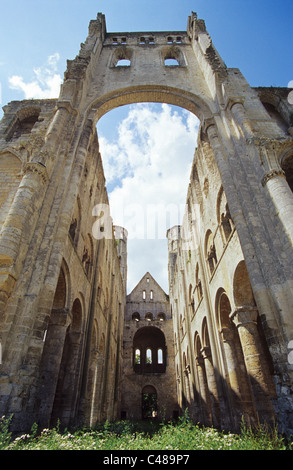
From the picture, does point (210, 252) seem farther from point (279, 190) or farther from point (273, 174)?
point (279, 190)

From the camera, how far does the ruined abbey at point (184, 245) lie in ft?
18.4

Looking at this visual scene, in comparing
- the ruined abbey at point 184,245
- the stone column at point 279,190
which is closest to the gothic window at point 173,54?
the ruined abbey at point 184,245

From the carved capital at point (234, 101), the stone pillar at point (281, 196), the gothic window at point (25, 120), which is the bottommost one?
the stone pillar at point (281, 196)

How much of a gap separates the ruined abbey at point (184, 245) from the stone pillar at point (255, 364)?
0.03 metres

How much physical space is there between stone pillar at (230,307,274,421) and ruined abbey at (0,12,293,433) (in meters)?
0.03

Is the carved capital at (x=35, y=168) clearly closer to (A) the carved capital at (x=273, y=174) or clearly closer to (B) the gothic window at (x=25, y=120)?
(B) the gothic window at (x=25, y=120)

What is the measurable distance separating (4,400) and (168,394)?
22.6m

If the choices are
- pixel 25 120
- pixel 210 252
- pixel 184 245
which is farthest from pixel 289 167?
pixel 25 120

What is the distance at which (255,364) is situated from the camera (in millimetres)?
7031

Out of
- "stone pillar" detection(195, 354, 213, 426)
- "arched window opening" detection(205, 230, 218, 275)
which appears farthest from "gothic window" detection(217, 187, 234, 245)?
"stone pillar" detection(195, 354, 213, 426)

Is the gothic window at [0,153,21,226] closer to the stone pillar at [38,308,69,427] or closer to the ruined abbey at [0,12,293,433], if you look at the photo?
the ruined abbey at [0,12,293,433]

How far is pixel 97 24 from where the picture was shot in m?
15.4

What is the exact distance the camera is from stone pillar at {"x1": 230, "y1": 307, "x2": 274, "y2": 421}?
21.2ft

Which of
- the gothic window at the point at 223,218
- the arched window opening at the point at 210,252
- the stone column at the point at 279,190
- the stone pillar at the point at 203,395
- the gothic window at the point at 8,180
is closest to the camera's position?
the stone column at the point at 279,190
